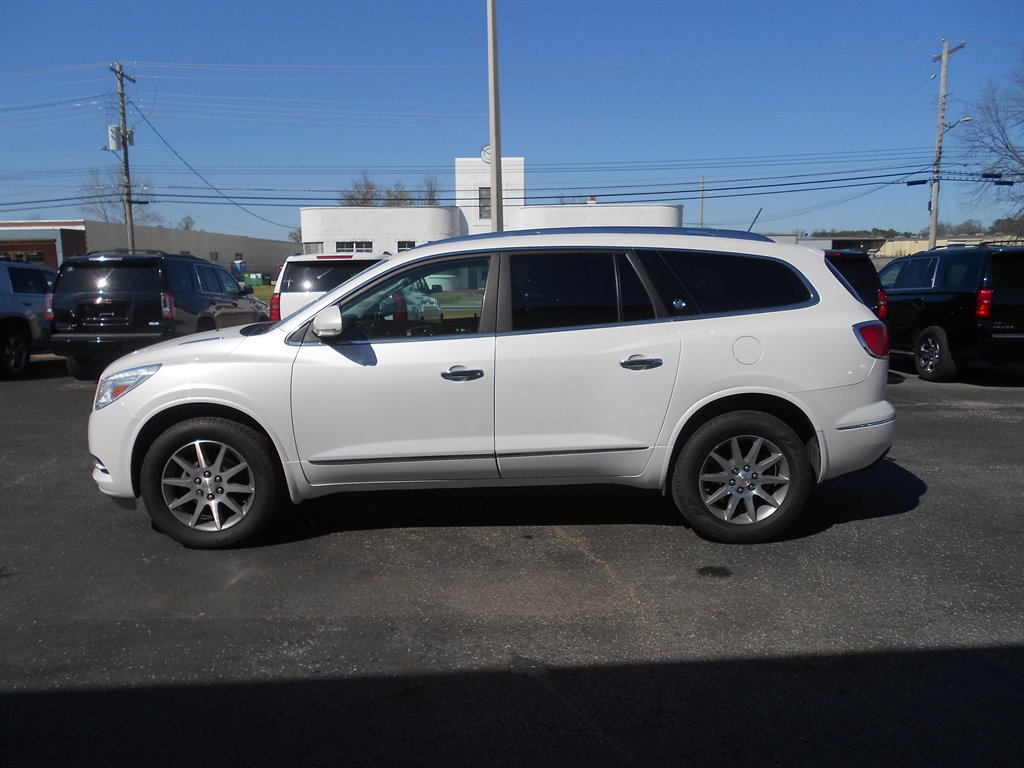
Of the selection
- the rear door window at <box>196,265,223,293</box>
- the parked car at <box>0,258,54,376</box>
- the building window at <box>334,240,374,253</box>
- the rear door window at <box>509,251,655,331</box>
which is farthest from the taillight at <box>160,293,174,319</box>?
the building window at <box>334,240,374,253</box>

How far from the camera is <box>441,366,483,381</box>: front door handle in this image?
14.6ft

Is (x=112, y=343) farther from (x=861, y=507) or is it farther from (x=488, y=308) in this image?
(x=861, y=507)

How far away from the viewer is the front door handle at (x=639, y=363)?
4484 mm

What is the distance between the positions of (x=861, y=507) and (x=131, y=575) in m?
4.72

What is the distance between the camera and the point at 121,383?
459 centimetres

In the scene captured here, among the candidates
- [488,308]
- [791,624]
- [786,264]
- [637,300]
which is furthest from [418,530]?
[786,264]

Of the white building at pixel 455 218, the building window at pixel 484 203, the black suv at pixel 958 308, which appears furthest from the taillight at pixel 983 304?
the building window at pixel 484 203

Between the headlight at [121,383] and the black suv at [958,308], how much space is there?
10012mm

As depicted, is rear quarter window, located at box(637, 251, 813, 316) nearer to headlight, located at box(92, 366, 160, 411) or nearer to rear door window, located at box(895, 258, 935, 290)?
headlight, located at box(92, 366, 160, 411)

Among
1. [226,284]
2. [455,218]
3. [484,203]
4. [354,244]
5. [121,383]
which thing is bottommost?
[121,383]

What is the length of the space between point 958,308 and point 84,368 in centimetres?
1273

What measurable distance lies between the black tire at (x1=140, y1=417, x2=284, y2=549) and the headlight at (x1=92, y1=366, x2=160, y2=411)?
34cm

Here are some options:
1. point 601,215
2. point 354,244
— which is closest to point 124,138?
point 354,244

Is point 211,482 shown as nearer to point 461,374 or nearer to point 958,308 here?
point 461,374
